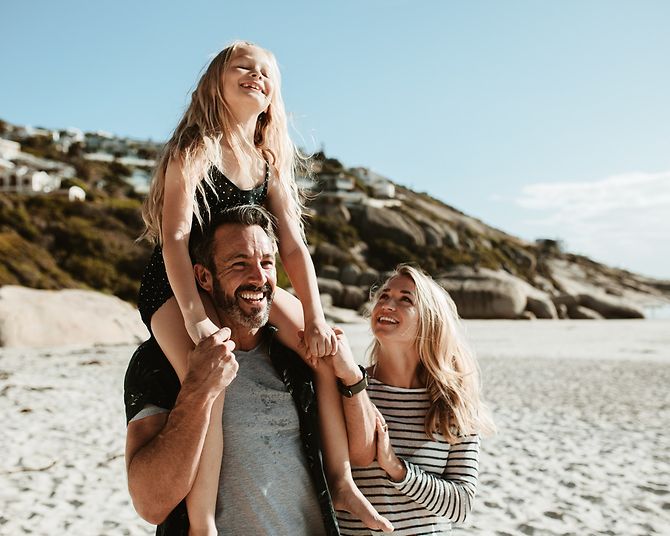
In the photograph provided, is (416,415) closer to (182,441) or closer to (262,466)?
(262,466)

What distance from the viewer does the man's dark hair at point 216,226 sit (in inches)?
103

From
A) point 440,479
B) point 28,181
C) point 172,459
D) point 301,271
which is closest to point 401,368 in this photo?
point 440,479

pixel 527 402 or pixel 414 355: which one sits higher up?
pixel 414 355

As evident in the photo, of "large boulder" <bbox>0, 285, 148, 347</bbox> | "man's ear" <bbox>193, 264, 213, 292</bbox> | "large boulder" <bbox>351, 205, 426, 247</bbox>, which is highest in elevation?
"large boulder" <bbox>351, 205, 426, 247</bbox>

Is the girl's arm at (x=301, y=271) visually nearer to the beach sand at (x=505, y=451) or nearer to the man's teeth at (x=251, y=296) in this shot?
the man's teeth at (x=251, y=296)

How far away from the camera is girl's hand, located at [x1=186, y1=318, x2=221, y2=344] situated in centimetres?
243

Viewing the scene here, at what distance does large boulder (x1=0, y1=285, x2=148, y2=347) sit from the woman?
17.4 metres

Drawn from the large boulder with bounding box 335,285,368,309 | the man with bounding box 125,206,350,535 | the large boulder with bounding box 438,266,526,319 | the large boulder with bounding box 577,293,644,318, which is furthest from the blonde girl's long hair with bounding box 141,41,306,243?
the large boulder with bounding box 577,293,644,318

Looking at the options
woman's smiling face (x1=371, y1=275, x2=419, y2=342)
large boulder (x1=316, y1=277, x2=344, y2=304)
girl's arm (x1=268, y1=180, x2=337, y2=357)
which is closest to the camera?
girl's arm (x1=268, y1=180, x2=337, y2=357)

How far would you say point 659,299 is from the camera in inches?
2783

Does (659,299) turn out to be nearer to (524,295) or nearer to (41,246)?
(524,295)

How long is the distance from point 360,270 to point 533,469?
3435 centimetres

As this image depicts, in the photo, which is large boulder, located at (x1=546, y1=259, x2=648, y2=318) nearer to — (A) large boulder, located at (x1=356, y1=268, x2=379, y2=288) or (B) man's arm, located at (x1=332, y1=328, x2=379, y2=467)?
(A) large boulder, located at (x1=356, y1=268, x2=379, y2=288)

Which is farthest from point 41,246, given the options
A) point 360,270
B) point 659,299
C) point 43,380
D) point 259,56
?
point 659,299
